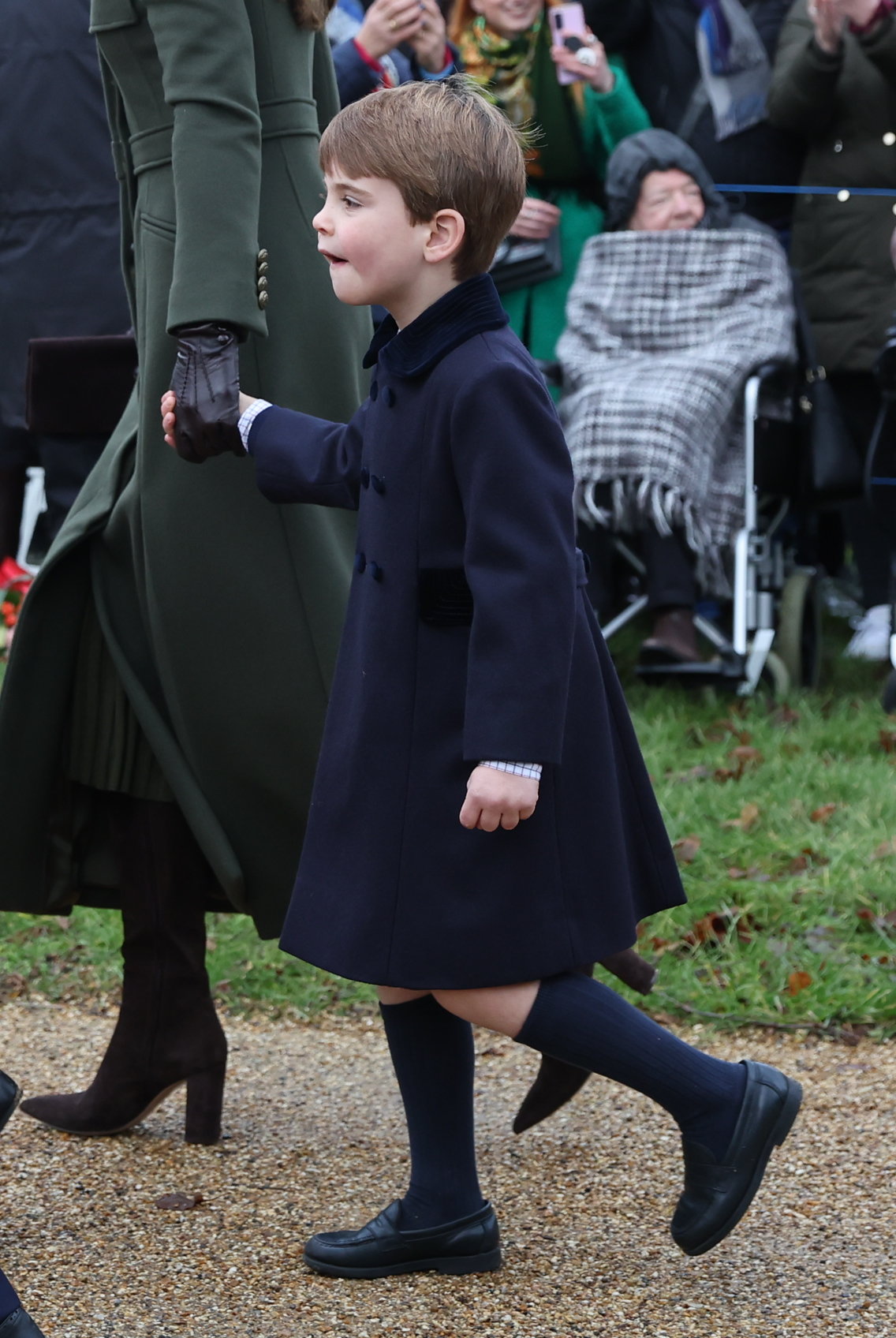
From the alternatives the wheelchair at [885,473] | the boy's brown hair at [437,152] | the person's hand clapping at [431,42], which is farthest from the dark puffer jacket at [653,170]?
the boy's brown hair at [437,152]

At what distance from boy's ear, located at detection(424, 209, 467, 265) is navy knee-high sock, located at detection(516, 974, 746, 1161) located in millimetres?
840

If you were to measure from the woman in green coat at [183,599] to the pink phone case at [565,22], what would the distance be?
3278 mm

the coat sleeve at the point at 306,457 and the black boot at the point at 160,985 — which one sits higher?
the coat sleeve at the point at 306,457

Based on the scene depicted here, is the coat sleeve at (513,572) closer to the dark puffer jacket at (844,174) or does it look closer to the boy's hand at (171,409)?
the boy's hand at (171,409)

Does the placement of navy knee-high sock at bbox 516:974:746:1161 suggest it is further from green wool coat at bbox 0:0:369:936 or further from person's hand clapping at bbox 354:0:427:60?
person's hand clapping at bbox 354:0:427:60

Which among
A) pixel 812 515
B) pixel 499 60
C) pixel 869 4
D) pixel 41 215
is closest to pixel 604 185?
pixel 499 60

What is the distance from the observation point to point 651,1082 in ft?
7.09

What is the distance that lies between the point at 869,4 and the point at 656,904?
13.8 ft

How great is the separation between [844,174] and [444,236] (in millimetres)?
4208

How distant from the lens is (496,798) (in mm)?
2004

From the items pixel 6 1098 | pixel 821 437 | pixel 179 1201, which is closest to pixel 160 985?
pixel 179 1201

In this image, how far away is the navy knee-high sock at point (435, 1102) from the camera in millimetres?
2312

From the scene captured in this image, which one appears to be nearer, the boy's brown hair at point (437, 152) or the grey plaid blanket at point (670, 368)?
the boy's brown hair at point (437, 152)

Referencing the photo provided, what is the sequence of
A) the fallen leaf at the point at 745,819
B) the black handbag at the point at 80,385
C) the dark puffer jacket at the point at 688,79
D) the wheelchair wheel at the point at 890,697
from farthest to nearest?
1. the dark puffer jacket at the point at 688,79
2. the wheelchair wheel at the point at 890,697
3. the fallen leaf at the point at 745,819
4. the black handbag at the point at 80,385
